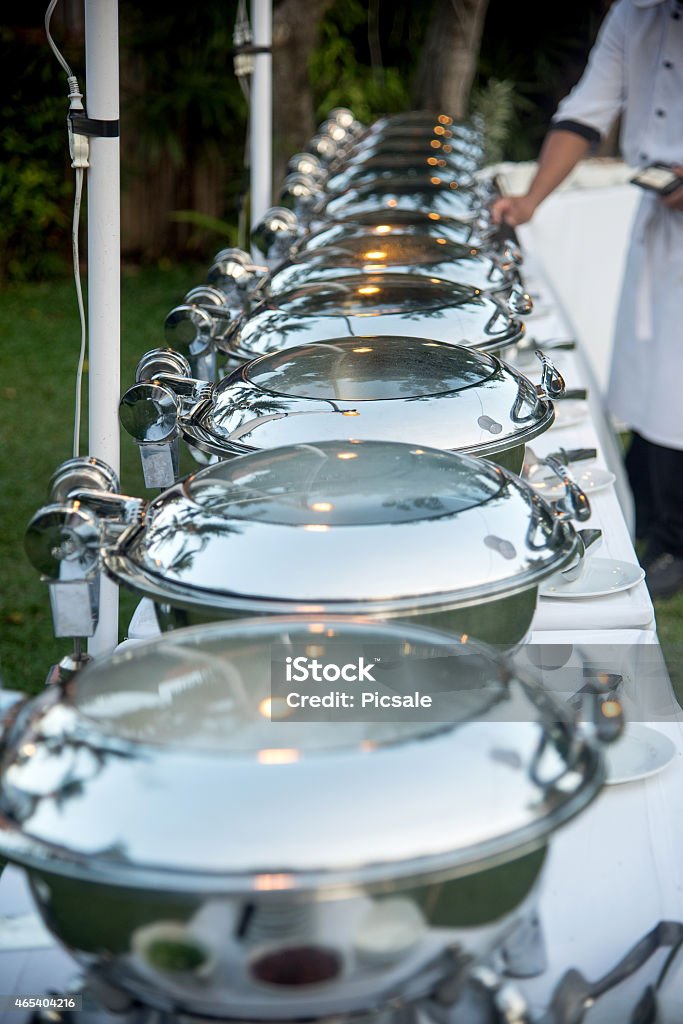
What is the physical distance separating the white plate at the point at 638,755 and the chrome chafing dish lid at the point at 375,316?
1.59 feet

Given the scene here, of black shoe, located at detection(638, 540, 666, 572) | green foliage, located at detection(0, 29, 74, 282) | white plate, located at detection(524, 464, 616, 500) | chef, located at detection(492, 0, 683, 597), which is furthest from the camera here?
black shoe, located at detection(638, 540, 666, 572)

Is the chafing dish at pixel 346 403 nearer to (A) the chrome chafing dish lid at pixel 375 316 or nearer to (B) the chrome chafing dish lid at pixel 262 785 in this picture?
(A) the chrome chafing dish lid at pixel 375 316

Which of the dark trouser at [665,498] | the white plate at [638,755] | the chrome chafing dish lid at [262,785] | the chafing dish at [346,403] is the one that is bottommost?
the dark trouser at [665,498]

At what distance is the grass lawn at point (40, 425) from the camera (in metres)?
2.87

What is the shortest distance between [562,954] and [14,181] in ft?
6.59

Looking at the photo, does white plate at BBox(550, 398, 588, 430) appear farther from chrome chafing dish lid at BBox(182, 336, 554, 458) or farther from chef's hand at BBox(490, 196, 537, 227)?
chef's hand at BBox(490, 196, 537, 227)

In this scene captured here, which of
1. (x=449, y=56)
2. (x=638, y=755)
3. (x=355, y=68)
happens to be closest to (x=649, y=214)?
(x=638, y=755)

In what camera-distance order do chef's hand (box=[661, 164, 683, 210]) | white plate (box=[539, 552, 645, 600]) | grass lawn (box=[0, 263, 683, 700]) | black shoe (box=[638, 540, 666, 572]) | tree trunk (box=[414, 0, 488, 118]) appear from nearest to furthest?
1. white plate (box=[539, 552, 645, 600])
2. chef's hand (box=[661, 164, 683, 210])
3. grass lawn (box=[0, 263, 683, 700])
4. black shoe (box=[638, 540, 666, 572])
5. tree trunk (box=[414, 0, 488, 118])

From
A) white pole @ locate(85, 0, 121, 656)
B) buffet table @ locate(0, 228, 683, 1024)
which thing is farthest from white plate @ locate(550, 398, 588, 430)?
white pole @ locate(85, 0, 121, 656)

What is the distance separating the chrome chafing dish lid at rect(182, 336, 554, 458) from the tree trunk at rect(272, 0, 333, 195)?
456cm

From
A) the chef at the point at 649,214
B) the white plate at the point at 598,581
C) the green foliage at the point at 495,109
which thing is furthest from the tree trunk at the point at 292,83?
the white plate at the point at 598,581

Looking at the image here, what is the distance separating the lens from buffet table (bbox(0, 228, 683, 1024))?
73 centimetres

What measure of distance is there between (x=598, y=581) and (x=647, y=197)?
1.79m

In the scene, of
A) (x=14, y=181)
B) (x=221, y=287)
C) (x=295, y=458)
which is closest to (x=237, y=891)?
(x=295, y=458)
